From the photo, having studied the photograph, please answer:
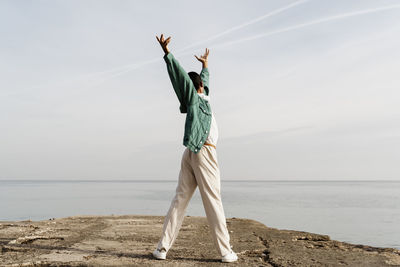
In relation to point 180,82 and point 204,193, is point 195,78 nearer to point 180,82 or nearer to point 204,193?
point 180,82

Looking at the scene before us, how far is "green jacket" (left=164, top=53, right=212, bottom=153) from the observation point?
3.42 meters

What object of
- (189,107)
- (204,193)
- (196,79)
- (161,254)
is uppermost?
(196,79)

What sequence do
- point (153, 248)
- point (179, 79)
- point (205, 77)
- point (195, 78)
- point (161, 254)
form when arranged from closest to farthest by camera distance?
point (179, 79), point (161, 254), point (195, 78), point (205, 77), point (153, 248)

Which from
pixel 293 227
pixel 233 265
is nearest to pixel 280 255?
pixel 233 265

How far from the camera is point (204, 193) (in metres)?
3.50

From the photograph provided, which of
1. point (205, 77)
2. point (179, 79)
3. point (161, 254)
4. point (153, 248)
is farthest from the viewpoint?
point (153, 248)

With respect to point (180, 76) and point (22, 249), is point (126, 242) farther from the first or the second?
point (180, 76)

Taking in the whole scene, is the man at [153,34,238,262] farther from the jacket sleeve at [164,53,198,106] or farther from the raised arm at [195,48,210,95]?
the raised arm at [195,48,210,95]

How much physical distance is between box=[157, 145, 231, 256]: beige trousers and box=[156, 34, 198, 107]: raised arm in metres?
0.54

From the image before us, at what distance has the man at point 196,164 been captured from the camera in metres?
3.46

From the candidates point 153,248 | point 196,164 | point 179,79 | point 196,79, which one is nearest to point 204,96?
point 196,79

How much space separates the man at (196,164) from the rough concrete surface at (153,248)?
11.6 inches

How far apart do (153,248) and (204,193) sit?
1321 millimetres

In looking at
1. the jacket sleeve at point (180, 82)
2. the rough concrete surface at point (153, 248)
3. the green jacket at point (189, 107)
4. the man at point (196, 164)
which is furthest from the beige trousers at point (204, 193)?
the jacket sleeve at point (180, 82)
